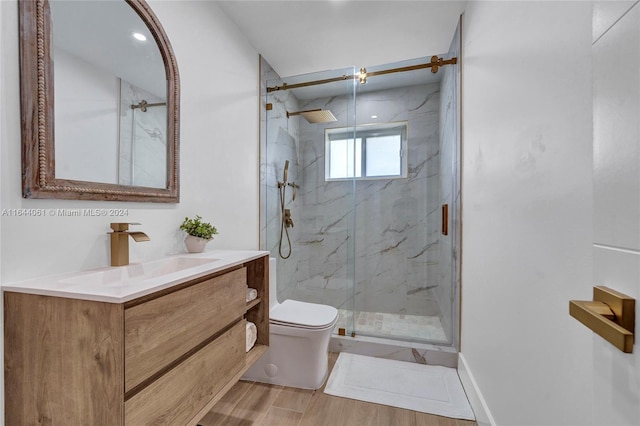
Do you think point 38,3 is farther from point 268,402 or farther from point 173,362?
point 268,402

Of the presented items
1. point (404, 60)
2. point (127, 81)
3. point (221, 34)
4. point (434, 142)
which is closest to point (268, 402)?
point (127, 81)

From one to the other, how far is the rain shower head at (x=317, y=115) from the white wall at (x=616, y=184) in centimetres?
244

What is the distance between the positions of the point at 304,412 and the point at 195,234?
123 centimetres

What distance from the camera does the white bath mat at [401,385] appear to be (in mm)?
1705

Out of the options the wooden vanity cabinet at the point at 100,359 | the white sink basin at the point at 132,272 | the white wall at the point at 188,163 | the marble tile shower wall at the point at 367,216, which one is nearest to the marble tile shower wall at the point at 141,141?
the white wall at the point at 188,163

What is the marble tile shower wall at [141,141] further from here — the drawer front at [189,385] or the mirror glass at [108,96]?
the drawer front at [189,385]

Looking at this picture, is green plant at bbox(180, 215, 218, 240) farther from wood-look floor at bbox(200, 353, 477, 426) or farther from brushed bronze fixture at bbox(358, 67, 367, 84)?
brushed bronze fixture at bbox(358, 67, 367, 84)

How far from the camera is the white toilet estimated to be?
1.82 m

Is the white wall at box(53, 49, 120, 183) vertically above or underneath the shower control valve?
above

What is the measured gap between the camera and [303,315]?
1921 mm

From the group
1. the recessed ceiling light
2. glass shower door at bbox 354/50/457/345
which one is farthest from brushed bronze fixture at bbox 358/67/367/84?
the recessed ceiling light

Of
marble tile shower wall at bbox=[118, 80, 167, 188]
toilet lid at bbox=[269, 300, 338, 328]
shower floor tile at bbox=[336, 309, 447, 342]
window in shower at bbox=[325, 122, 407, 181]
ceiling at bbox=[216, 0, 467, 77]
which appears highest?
ceiling at bbox=[216, 0, 467, 77]

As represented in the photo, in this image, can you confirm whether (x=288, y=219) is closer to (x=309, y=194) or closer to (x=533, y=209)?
(x=309, y=194)

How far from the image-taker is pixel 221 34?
189 centimetres
